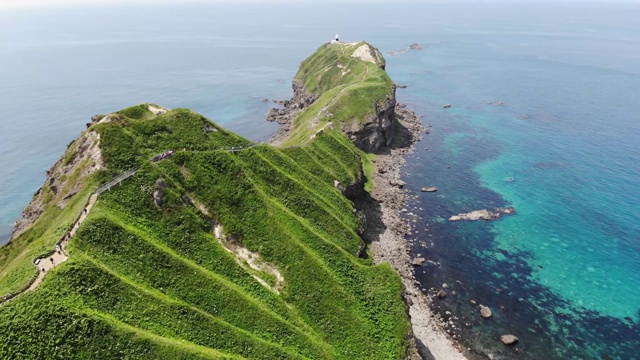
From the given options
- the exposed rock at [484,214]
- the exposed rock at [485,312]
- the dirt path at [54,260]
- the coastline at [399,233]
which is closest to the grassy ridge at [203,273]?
the dirt path at [54,260]

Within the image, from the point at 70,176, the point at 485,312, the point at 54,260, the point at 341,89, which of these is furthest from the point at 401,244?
the point at 341,89

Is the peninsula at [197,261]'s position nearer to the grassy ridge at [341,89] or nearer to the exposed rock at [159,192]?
the exposed rock at [159,192]

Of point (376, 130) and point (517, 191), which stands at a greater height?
point (376, 130)

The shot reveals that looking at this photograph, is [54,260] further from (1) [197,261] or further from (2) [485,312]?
(2) [485,312]

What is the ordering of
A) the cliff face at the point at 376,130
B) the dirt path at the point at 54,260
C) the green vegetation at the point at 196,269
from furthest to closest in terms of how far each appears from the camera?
the cliff face at the point at 376,130
the dirt path at the point at 54,260
the green vegetation at the point at 196,269

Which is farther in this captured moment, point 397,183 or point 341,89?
point 341,89

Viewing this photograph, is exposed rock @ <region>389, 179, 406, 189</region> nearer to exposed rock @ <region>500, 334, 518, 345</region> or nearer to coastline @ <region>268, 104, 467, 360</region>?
coastline @ <region>268, 104, 467, 360</region>
